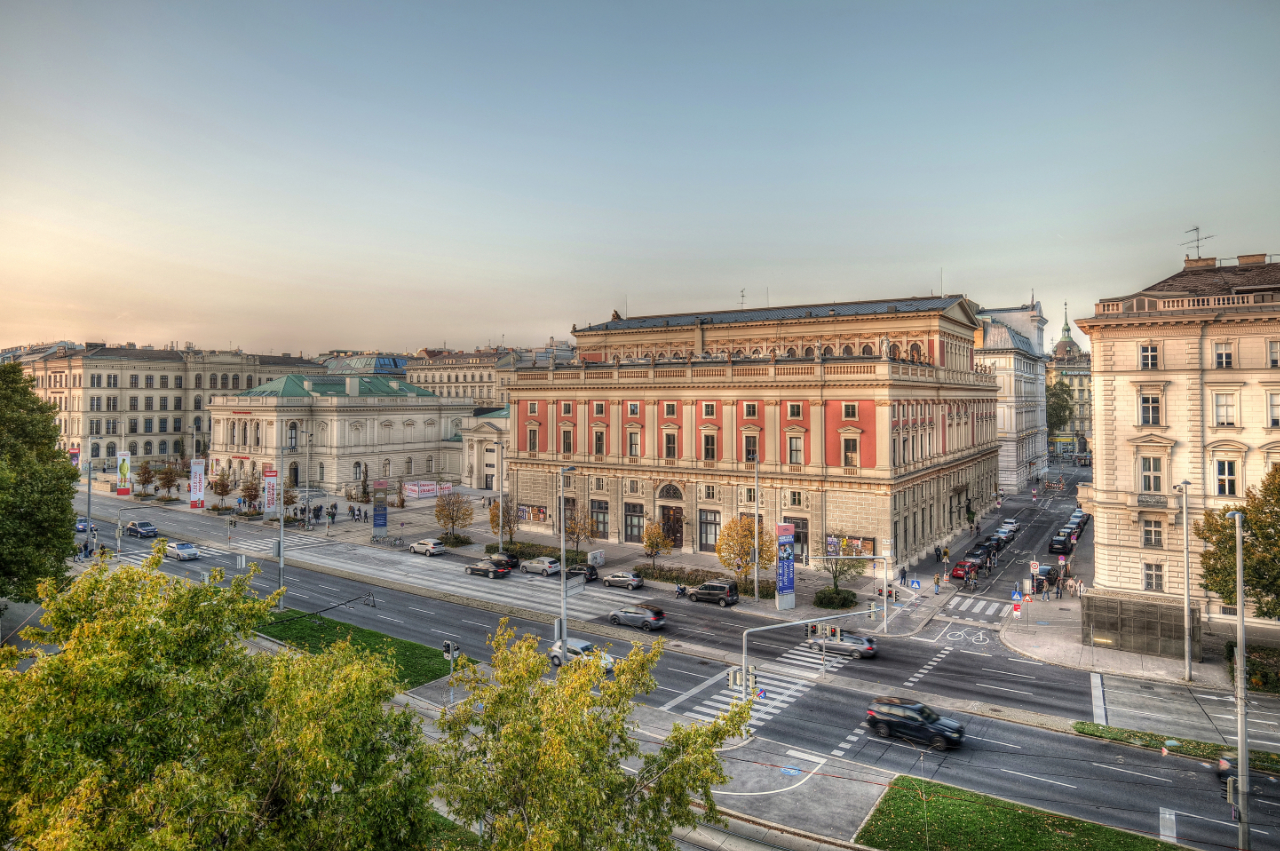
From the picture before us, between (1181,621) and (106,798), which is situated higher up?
(106,798)

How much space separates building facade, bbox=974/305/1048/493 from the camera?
105 metres

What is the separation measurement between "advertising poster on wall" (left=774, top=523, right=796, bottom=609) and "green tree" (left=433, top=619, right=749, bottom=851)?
30931mm

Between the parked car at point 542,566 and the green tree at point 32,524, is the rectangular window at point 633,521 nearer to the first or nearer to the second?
the parked car at point 542,566

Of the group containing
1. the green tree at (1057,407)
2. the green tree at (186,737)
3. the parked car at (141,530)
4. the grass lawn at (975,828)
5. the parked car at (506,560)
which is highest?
the green tree at (1057,407)

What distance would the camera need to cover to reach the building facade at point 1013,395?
105 meters

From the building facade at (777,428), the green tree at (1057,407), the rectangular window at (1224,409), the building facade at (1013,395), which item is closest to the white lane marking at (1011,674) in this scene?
the building facade at (777,428)

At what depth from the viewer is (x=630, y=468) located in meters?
66.9

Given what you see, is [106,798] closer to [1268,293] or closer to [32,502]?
[32,502]

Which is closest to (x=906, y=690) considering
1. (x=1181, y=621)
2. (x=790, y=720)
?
(x=790, y=720)

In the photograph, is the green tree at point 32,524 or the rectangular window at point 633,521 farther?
the rectangular window at point 633,521

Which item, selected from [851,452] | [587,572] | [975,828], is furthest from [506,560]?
[975,828]

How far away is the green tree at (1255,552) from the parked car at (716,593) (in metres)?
25.9

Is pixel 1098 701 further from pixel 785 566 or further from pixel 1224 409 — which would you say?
pixel 1224 409

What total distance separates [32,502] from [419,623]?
20.1 m
